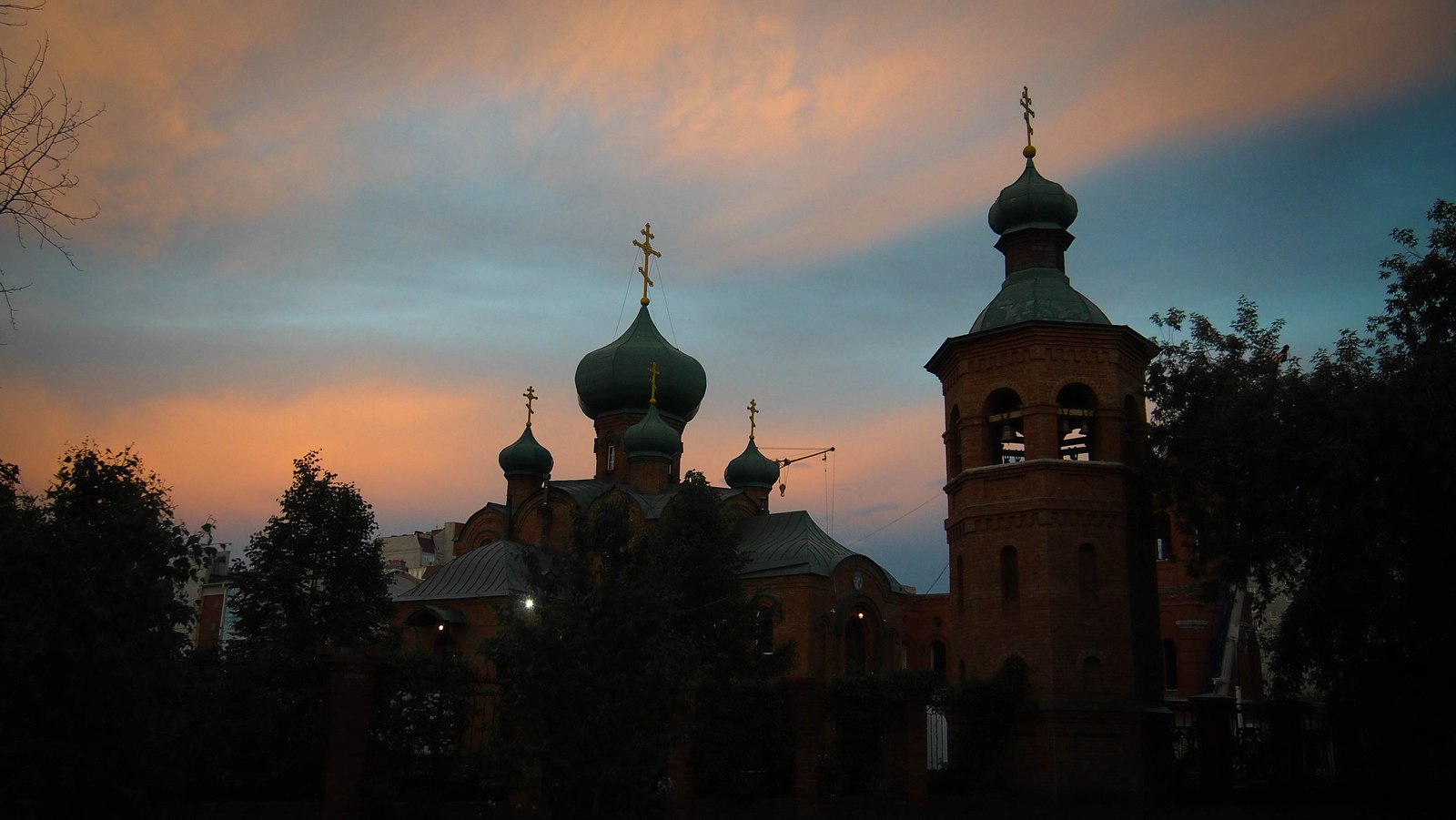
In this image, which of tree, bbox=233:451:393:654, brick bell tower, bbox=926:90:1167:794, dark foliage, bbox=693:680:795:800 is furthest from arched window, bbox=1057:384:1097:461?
tree, bbox=233:451:393:654

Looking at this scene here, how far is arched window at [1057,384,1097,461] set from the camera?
19.8 metres

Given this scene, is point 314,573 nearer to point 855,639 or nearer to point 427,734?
point 427,734

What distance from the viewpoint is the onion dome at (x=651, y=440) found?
34000 mm

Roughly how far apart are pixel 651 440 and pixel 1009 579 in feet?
53.1

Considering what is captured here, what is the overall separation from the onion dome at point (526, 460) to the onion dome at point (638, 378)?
2.04m

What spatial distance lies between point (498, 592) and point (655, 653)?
58.2 ft

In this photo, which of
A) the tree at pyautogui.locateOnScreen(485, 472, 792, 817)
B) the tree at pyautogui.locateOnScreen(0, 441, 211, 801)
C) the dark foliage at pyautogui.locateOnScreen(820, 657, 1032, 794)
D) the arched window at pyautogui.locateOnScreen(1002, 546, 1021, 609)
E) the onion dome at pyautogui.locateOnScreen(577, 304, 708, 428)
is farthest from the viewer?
the onion dome at pyautogui.locateOnScreen(577, 304, 708, 428)

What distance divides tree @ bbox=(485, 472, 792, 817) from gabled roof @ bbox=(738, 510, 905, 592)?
15.0m

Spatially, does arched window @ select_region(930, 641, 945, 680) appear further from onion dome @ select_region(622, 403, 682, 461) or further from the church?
the church

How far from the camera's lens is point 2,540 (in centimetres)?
930

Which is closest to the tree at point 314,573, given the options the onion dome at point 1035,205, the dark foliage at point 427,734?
the dark foliage at point 427,734

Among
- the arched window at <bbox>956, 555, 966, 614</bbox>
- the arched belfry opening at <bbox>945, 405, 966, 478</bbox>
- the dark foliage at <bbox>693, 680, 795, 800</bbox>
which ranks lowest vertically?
the dark foliage at <bbox>693, 680, 795, 800</bbox>

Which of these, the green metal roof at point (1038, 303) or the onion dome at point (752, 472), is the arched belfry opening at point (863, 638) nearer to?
the onion dome at point (752, 472)

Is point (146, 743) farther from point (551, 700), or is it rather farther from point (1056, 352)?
point (1056, 352)
